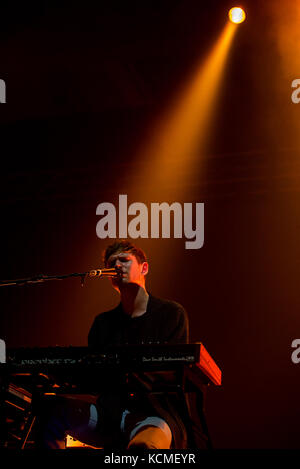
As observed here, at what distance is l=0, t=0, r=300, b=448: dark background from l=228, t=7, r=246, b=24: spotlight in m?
0.05

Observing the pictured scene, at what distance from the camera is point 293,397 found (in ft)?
15.0

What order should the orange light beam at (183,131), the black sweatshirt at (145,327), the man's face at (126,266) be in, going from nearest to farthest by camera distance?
1. the black sweatshirt at (145,327)
2. the man's face at (126,266)
3. the orange light beam at (183,131)

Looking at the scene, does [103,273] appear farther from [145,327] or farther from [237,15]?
[237,15]

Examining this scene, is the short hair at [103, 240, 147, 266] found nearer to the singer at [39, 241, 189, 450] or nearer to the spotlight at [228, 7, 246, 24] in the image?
the singer at [39, 241, 189, 450]

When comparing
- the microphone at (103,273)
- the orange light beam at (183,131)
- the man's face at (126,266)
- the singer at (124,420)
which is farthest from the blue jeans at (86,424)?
the orange light beam at (183,131)

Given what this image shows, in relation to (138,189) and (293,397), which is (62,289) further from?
(293,397)

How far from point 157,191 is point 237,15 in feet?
5.47

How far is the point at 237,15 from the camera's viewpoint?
459cm

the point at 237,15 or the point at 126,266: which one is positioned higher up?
the point at 237,15

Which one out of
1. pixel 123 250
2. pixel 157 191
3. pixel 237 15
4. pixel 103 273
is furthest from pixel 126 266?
pixel 237 15

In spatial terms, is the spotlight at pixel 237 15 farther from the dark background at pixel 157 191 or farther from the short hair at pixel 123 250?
the short hair at pixel 123 250

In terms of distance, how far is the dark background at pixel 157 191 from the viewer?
15.3 feet

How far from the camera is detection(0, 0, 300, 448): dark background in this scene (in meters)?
4.65

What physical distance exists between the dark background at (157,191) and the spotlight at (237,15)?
0.05 meters
